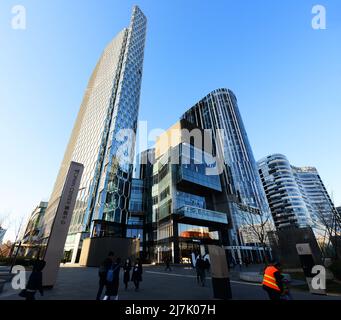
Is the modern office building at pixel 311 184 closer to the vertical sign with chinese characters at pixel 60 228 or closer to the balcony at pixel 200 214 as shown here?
the balcony at pixel 200 214

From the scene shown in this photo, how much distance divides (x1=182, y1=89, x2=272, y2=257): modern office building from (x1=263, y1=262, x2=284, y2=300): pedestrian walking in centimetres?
3206

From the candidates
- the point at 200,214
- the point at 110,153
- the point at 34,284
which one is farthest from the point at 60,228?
the point at 200,214

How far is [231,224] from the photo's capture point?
46.5 m

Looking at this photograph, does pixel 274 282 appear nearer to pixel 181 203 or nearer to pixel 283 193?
pixel 181 203

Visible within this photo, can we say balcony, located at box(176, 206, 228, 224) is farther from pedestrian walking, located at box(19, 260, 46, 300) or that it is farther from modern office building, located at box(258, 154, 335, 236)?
modern office building, located at box(258, 154, 335, 236)

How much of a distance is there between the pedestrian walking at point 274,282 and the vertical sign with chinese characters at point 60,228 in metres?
9.57

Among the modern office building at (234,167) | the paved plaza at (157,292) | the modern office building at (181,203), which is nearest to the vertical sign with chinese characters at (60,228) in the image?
the paved plaza at (157,292)

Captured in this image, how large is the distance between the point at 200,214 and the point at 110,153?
22.6m

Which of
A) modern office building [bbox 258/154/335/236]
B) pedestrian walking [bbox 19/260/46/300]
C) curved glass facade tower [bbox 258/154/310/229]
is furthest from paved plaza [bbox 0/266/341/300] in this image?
modern office building [bbox 258/154/335/236]

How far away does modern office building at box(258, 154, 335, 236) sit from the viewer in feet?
338

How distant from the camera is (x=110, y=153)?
38656 millimetres

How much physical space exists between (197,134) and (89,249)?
39.3m

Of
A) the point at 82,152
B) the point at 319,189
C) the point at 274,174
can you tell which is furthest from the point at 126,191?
the point at 319,189
